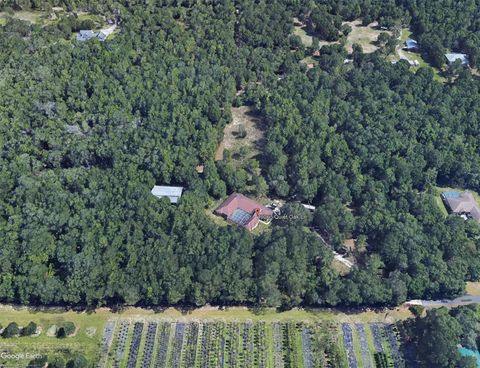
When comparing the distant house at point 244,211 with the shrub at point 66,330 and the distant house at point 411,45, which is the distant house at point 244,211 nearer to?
the shrub at point 66,330

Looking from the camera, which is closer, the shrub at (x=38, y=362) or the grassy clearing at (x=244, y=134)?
the shrub at (x=38, y=362)

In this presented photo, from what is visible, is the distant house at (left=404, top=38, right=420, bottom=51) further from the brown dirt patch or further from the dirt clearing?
the dirt clearing

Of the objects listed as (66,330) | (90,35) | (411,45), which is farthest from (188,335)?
(411,45)

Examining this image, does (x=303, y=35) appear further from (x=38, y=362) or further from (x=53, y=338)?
(x=38, y=362)

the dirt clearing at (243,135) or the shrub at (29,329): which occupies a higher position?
the dirt clearing at (243,135)

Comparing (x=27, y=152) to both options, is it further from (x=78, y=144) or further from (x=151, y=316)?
(x=151, y=316)

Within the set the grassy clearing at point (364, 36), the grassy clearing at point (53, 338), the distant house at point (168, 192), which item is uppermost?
the grassy clearing at point (364, 36)

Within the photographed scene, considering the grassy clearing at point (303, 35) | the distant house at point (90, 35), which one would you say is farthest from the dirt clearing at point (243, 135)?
the distant house at point (90, 35)

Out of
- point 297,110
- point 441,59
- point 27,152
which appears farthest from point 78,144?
point 441,59
